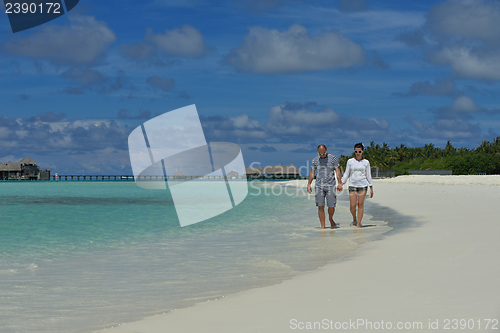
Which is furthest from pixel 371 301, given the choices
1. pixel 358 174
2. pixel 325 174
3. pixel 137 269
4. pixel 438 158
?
pixel 438 158

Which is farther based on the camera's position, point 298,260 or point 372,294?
point 298,260

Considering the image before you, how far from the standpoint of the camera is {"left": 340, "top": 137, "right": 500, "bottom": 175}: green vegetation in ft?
279

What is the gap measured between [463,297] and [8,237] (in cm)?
1252

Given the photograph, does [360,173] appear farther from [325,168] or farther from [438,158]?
[438,158]

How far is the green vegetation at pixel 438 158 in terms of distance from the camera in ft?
279

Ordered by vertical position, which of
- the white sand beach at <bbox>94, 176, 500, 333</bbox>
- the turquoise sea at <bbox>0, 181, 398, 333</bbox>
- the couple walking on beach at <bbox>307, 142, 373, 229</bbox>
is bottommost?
the turquoise sea at <bbox>0, 181, 398, 333</bbox>

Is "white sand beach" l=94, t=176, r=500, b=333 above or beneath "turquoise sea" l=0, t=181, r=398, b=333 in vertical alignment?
above

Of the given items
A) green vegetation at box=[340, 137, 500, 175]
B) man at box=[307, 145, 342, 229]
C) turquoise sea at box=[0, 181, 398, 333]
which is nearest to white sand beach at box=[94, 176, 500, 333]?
turquoise sea at box=[0, 181, 398, 333]

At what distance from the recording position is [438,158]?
3915 inches

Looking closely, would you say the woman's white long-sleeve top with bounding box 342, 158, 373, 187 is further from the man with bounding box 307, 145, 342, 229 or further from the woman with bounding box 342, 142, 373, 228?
the man with bounding box 307, 145, 342, 229

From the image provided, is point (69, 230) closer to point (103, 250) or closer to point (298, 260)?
point (103, 250)

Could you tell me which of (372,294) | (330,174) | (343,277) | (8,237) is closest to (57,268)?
(343,277)

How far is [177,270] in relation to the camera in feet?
20.5

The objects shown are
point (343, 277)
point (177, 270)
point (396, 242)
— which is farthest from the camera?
point (396, 242)
